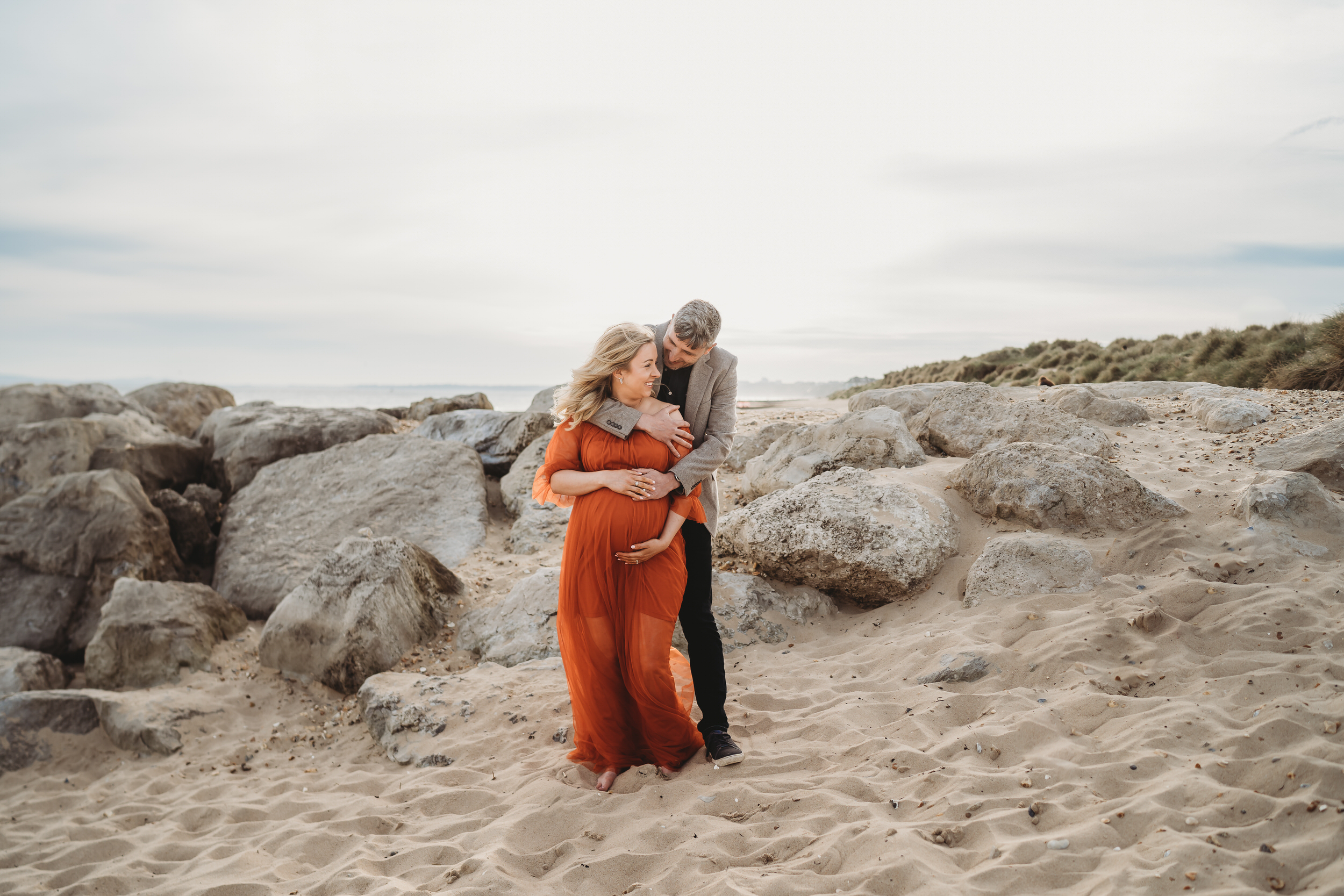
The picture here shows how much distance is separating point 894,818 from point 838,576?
3009mm

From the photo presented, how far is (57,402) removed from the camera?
39.3ft

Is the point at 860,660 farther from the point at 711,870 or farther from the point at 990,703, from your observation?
the point at 711,870

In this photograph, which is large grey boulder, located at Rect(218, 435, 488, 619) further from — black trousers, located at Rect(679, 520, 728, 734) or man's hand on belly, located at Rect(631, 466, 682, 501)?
man's hand on belly, located at Rect(631, 466, 682, 501)

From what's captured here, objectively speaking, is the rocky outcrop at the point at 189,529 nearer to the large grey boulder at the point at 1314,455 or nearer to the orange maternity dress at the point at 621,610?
the orange maternity dress at the point at 621,610

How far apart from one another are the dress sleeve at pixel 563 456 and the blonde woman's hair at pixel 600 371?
0.06 m

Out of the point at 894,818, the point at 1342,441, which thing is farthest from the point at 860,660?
the point at 1342,441

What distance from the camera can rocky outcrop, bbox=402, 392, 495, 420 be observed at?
13227 millimetres

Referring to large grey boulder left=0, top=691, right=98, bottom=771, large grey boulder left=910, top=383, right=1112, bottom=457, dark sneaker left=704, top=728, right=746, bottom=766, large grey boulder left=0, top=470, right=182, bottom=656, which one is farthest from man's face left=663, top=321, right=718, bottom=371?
large grey boulder left=0, top=470, right=182, bottom=656

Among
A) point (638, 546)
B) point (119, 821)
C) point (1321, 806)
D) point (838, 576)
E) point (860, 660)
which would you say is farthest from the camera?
point (838, 576)

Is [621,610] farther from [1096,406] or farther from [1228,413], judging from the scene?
[1228,413]

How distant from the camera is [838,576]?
6.60 metres

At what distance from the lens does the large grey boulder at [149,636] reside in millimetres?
7188

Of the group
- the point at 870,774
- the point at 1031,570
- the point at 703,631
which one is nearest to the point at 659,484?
the point at 703,631

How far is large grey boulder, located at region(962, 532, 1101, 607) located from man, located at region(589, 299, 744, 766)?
2.47m
